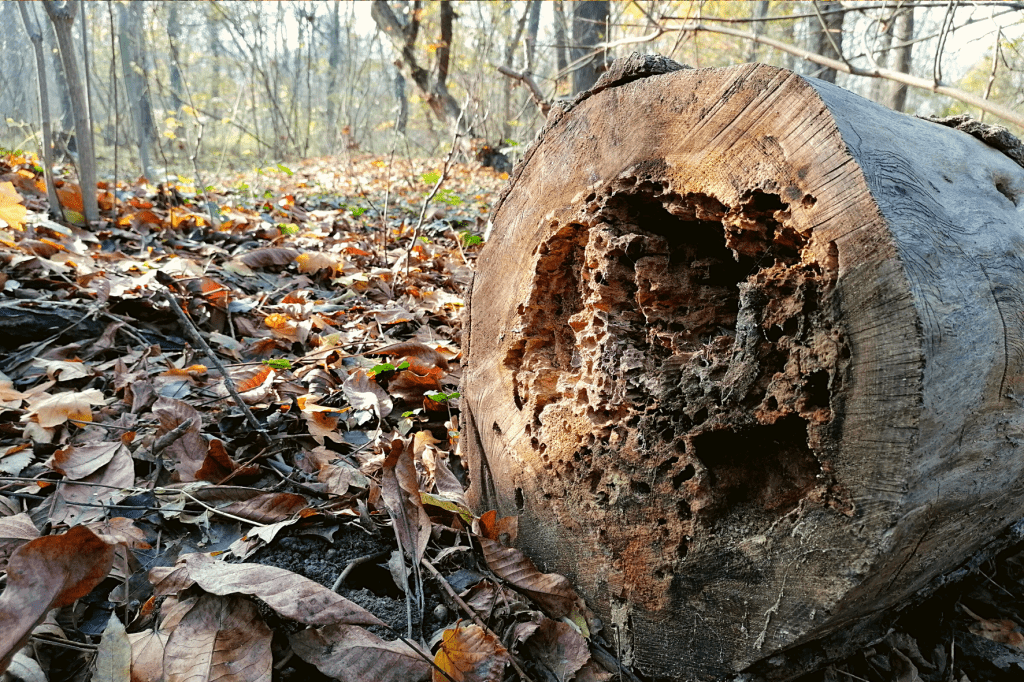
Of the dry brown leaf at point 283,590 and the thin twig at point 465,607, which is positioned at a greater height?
the dry brown leaf at point 283,590

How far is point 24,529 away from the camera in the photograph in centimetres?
141

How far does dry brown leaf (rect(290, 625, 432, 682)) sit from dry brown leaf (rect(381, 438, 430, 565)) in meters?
0.25

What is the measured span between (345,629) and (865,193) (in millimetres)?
1171

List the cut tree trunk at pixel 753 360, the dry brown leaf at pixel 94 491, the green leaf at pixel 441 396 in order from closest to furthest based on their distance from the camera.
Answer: the cut tree trunk at pixel 753 360, the dry brown leaf at pixel 94 491, the green leaf at pixel 441 396

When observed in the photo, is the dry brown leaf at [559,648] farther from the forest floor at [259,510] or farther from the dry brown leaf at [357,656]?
the dry brown leaf at [357,656]

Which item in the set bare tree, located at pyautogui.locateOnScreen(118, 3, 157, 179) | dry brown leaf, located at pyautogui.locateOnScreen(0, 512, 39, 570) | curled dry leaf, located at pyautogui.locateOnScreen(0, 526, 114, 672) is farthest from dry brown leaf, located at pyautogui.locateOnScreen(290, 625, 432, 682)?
bare tree, located at pyautogui.locateOnScreen(118, 3, 157, 179)

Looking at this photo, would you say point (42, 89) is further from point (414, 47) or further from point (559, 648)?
point (414, 47)

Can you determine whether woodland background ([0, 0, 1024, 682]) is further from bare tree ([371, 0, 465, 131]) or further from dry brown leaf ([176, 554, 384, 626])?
bare tree ([371, 0, 465, 131])

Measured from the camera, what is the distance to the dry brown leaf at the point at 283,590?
3.99 feet

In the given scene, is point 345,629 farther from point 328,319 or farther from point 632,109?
point 328,319

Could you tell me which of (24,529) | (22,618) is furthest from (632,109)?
(24,529)

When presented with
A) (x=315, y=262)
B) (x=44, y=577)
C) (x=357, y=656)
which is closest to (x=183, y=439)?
(x=44, y=577)

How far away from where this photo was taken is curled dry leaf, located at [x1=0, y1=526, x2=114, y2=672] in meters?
1.03

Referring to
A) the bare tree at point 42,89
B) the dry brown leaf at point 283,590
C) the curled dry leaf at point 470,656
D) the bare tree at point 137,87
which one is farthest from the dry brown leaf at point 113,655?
the bare tree at point 137,87
